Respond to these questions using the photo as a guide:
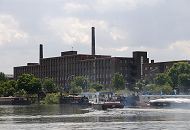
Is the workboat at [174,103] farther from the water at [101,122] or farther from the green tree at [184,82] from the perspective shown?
the green tree at [184,82]

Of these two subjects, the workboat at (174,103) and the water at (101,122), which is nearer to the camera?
the water at (101,122)

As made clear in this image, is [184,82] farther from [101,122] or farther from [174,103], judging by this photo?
[101,122]

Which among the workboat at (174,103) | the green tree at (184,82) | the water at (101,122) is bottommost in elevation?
the water at (101,122)

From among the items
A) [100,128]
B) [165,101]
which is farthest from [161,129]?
[165,101]

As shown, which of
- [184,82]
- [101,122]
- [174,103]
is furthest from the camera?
[184,82]

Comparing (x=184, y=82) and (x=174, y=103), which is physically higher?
(x=184, y=82)

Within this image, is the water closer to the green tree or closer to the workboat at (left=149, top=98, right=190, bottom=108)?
the workboat at (left=149, top=98, right=190, bottom=108)

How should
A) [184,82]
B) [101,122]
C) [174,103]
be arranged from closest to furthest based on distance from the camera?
[101,122] → [174,103] → [184,82]

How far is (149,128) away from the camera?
2405 inches

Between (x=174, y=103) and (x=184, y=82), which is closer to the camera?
(x=174, y=103)

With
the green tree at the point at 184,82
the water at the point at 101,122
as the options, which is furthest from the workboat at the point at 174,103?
the green tree at the point at 184,82

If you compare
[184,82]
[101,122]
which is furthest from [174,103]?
[184,82]

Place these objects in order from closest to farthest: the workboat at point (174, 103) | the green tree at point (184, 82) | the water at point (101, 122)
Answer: the water at point (101, 122) < the workboat at point (174, 103) < the green tree at point (184, 82)

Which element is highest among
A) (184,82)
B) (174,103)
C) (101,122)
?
(184,82)
